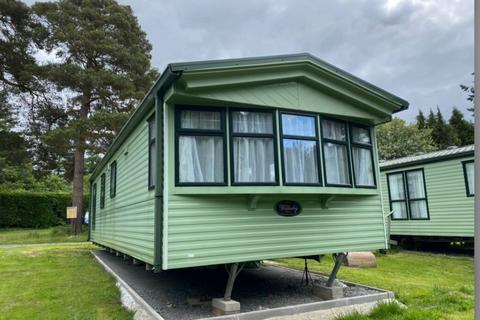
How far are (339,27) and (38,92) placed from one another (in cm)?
1603

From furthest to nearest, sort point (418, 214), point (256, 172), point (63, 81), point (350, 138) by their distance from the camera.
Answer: point (63, 81)
point (418, 214)
point (350, 138)
point (256, 172)

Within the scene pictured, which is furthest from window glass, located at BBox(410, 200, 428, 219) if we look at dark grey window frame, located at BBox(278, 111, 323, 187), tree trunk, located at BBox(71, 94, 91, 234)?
tree trunk, located at BBox(71, 94, 91, 234)

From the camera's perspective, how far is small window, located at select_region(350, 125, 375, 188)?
21.3ft

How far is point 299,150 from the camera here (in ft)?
18.9

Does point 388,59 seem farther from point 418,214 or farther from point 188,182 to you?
point 188,182

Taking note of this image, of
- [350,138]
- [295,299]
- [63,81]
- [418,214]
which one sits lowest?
[295,299]

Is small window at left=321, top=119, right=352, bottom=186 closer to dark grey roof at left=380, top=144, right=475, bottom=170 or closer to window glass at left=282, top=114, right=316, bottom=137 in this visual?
window glass at left=282, top=114, right=316, bottom=137

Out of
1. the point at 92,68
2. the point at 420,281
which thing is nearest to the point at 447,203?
the point at 420,281

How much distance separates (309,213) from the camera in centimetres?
593

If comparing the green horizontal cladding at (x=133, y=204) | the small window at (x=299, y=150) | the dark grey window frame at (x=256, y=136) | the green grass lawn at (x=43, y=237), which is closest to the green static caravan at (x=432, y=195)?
the small window at (x=299, y=150)

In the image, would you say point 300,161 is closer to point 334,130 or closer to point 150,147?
point 334,130

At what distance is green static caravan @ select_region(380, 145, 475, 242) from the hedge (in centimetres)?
1830

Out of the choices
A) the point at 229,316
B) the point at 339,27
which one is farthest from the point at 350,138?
the point at 339,27

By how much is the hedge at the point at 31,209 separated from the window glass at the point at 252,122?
2007cm
